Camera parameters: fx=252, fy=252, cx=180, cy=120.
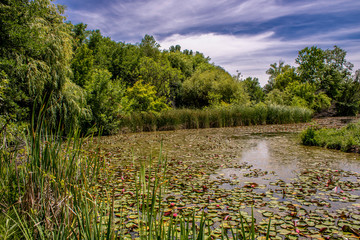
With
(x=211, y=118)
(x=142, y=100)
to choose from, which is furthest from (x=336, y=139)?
(x=142, y=100)

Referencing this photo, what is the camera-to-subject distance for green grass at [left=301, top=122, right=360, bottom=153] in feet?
28.3

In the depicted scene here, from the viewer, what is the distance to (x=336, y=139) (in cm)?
938

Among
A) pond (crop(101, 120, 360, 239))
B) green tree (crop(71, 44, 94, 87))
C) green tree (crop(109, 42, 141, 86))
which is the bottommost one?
pond (crop(101, 120, 360, 239))

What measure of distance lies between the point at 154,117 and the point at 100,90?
187 inches

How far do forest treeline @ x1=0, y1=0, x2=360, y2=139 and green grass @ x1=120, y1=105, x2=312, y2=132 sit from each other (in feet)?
4.86

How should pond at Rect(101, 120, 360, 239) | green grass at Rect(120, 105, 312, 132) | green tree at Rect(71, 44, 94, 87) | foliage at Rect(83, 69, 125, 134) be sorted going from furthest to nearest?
green tree at Rect(71, 44, 94, 87) → green grass at Rect(120, 105, 312, 132) → foliage at Rect(83, 69, 125, 134) → pond at Rect(101, 120, 360, 239)

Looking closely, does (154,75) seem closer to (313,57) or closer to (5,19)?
(5,19)

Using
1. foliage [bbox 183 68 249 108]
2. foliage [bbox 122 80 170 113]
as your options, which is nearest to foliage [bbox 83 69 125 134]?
foliage [bbox 122 80 170 113]

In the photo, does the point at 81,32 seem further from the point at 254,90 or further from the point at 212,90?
the point at 254,90

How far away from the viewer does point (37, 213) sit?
80.6 inches

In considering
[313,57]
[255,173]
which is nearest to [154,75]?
[255,173]

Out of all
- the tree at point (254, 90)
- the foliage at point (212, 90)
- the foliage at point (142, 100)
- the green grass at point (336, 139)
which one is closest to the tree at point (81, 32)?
the foliage at point (142, 100)

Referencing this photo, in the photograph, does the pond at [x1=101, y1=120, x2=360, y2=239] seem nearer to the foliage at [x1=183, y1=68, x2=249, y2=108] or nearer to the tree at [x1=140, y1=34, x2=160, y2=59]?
the foliage at [x1=183, y1=68, x2=249, y2=108]

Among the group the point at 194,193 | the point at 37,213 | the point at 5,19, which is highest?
the point at 5,19
